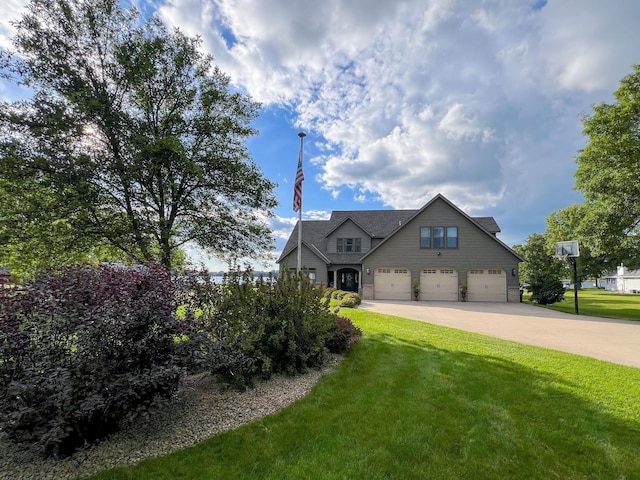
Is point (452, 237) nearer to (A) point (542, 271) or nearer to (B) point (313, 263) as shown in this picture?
(B) point (313, 263)

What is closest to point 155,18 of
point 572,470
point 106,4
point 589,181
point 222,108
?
point 106,4

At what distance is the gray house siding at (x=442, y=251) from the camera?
73.2 feet

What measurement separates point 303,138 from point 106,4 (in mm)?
8608

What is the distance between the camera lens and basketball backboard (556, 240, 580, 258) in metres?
18.0

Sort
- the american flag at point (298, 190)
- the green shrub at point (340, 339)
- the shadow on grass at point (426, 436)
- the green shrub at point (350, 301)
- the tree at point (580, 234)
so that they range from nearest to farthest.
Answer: the shadow on grass at point (426, 436) → the green shrub at point (340, 339) → the american flag at point (298, 190) → the green shrub at point (350, 301) → the tree at point (580, 234)

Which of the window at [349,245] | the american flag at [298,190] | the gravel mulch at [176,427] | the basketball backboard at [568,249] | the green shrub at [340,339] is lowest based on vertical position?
the gravel mulch at [176,427]

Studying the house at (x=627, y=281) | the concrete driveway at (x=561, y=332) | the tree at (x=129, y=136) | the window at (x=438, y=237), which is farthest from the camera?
the house at (x=627, y=281)

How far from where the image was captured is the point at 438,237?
76.3 feet

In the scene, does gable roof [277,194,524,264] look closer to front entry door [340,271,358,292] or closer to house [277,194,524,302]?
house [277,194,524,302]

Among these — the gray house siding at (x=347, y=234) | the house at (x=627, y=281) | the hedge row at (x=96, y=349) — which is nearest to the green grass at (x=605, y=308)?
the gray house siding at (x=347, y=234)

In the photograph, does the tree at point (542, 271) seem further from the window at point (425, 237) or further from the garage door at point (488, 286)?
the window at point (425, 237)

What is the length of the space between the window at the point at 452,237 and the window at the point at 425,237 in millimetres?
1359

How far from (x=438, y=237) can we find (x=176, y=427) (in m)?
22.3

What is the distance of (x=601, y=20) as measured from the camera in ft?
34.1
